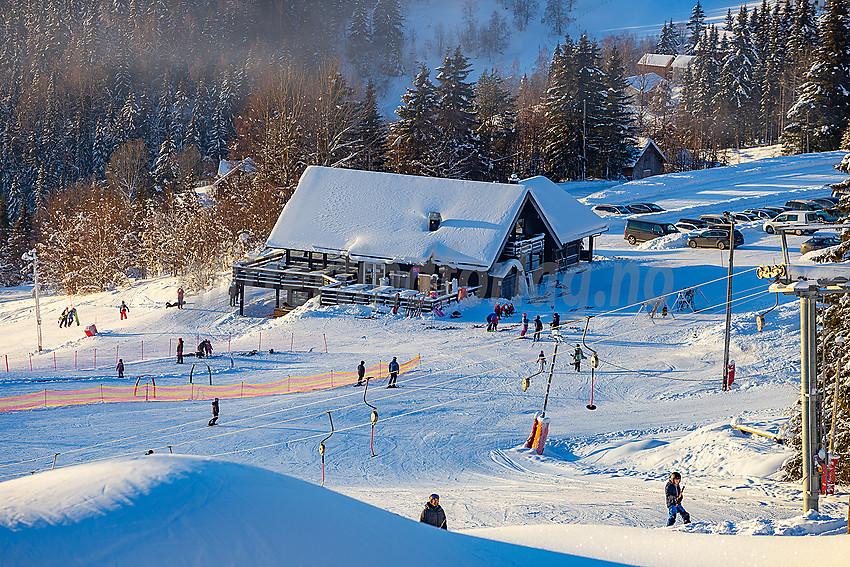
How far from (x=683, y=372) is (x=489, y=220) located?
1390 centimetres

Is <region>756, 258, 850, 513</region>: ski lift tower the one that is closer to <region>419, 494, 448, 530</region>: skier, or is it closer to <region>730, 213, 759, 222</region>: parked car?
<region>419, 494, 448, 530</region>: skier

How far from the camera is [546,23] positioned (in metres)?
187

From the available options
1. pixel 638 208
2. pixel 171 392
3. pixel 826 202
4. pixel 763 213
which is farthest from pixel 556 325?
pixel 826 202

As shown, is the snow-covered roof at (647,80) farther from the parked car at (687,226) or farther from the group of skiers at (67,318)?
the group of skiers at (67,318)

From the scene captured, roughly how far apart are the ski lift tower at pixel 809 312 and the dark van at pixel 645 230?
3551cm

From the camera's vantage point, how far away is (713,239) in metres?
44.7

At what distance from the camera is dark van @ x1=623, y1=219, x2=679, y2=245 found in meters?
48.2

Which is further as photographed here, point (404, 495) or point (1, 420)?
point (1, 420)

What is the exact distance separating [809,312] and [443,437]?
11.4m

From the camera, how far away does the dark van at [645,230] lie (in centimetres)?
4825

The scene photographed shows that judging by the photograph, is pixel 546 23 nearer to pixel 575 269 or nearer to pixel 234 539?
pixel 575 269

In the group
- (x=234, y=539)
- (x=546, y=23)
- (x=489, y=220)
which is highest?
(x=546, y=23)

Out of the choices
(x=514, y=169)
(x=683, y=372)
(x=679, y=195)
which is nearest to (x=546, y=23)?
(x=514, y=169)

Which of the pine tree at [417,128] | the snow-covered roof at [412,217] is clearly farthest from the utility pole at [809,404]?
the pine tree at [417,128]
